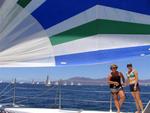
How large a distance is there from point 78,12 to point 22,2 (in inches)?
29.8

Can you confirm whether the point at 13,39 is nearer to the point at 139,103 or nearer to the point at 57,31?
the point at 57,31

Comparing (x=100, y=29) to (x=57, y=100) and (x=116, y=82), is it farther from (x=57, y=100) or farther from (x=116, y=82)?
(x=57, y=100)

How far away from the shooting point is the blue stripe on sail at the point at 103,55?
5988mm

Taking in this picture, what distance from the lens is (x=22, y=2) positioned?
5859 millimetres

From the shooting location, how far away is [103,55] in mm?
5996

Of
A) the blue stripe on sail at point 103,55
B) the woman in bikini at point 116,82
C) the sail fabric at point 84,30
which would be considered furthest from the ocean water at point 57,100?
the blue stripe on sail at point 103,55

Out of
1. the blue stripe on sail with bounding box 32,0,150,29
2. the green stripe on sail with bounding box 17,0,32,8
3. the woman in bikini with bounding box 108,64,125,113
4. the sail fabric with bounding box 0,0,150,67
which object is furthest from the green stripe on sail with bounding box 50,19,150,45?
the woman in bikini with bounding box 108,64,125,113

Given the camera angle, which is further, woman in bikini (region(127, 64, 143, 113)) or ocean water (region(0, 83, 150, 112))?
ocean water (region(0, 83, 150, 112))

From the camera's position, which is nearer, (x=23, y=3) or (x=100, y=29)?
(x=23, y=3)

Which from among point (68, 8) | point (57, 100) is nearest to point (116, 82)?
point (68, 8)

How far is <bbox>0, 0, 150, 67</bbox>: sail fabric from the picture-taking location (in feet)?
19.5

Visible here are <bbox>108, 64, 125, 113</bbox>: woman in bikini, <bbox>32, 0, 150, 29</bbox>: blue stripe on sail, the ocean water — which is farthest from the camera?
the ocean water

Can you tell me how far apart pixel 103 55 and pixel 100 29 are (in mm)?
354

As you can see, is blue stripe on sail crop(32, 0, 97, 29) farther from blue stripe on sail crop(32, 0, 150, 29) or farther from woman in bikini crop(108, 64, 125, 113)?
woman in bikini crop(108, 64, 125, 113)
